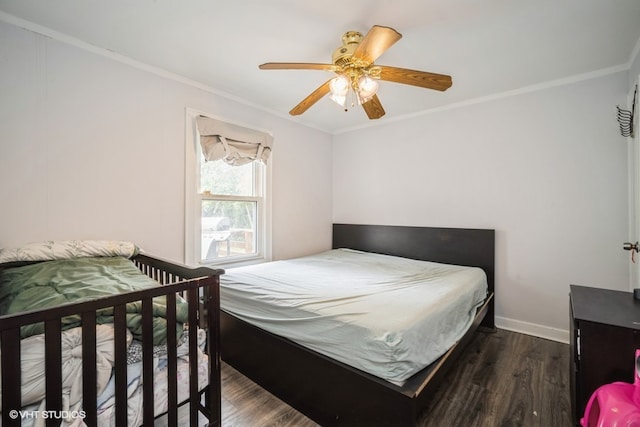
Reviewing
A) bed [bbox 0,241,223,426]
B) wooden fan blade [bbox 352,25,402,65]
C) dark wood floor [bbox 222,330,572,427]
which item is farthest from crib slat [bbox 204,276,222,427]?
wooden fan blade [bbox 352,25,402,65]

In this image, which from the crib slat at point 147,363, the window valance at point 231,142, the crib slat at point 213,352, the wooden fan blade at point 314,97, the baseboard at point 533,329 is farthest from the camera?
the window valance at point 231,142

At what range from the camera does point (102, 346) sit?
Result: 0.97 meters

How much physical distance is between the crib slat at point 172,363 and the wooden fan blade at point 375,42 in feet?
4.98

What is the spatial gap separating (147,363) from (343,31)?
2.09 meters

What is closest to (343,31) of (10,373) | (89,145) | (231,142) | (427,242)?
(231,142)

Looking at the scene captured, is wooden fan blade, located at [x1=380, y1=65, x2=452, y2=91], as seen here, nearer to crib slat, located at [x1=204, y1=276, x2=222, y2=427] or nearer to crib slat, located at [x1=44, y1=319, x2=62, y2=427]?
crib slat, located at [x1=204, y1=276, x2=222, y2=427]

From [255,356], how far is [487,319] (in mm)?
2322

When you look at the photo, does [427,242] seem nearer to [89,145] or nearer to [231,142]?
[231,142]

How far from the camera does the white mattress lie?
4.38ft

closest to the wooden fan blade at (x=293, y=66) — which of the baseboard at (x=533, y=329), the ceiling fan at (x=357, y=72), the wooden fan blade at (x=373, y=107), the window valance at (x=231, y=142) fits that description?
the ceiling fan at (x=357, y=72)

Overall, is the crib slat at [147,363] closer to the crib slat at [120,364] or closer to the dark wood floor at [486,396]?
the crib slat at [120,364]

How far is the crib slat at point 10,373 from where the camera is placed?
2.51 feet

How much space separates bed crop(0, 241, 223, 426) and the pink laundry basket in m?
1.56

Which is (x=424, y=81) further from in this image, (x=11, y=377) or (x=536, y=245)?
(x=11, y=377)
